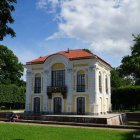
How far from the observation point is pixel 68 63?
3725 centimetres

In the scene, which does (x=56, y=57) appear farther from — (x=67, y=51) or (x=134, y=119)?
(x=134, y=119)

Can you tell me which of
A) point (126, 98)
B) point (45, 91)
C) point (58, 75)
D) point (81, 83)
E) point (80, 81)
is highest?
point (58, 75)

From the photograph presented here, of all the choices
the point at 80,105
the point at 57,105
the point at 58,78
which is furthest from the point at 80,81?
the point at 57,105

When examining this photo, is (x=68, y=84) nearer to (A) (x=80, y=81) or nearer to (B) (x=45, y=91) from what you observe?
(A) (x=80, y=81)

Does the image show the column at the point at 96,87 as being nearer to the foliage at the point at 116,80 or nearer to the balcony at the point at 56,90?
the balcony at the point at 56,90

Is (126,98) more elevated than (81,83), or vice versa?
(81,83)

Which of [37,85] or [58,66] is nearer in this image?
[58,66]

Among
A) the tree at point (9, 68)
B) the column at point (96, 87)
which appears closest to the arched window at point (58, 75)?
the column at point (96, 87)

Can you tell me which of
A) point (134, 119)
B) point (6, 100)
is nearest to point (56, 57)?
point (134, 119)

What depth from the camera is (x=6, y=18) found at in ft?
47.0

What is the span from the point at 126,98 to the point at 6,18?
34.8m

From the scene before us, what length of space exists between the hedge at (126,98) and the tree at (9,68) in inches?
1121

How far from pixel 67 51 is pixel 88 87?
26.6ft

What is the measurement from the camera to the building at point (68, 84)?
35.7 metres
